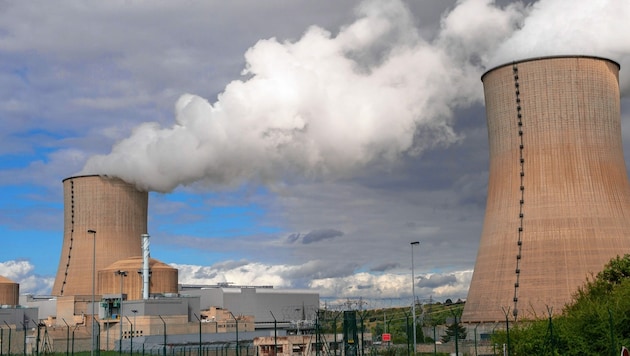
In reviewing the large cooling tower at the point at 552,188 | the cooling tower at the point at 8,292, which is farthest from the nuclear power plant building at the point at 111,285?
the large cooling tower at the point at 552,188

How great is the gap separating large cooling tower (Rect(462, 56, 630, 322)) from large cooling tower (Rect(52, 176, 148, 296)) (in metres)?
27.4

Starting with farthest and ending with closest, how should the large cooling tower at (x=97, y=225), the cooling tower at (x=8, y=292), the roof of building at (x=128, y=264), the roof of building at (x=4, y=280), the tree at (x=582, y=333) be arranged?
the roof of building at (x=4, y=280), the cooling tower at (x=8, y=292), the roof of building at (x=128, y=264), the large cooling tower at (x=97, y=225), the tree at (x=582, y=333)

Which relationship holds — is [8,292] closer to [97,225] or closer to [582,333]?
[97,225]

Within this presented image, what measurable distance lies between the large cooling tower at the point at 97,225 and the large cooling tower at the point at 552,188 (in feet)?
89.8

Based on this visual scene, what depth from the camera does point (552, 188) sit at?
32656mm

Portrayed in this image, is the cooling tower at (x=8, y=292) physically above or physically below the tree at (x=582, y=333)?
above

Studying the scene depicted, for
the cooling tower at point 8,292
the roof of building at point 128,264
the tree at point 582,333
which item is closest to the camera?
the tree at point 582,333

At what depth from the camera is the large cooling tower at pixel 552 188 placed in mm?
32250

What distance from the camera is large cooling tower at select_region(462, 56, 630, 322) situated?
106 feet

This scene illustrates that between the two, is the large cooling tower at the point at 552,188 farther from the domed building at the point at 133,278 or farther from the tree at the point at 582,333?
the domed building at the point at 133,278

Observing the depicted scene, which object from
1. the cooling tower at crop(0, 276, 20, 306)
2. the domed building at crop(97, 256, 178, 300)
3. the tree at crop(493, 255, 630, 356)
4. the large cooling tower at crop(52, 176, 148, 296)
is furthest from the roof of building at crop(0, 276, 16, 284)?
the tree at crop(493, 255, 630, 356)

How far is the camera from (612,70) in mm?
34781

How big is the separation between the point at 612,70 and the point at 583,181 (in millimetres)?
5687

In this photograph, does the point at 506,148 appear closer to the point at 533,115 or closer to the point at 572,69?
the point at 533,115
